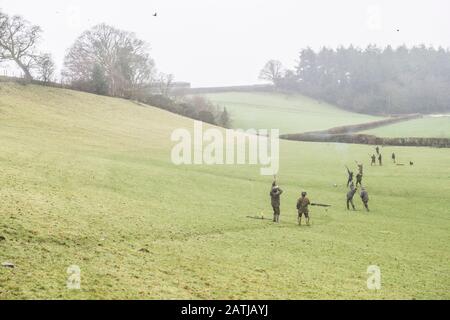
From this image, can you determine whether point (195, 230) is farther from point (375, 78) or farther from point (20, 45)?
point (375, 78)

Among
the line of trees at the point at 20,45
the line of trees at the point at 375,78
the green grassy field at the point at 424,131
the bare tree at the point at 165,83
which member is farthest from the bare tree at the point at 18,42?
the line of trees at the point at 375,78

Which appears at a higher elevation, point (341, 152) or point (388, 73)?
point (388, 73)

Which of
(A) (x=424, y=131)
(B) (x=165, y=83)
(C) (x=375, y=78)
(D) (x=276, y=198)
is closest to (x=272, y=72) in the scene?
(C) (x=375, y=78)

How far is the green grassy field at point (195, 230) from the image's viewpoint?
14577 mm

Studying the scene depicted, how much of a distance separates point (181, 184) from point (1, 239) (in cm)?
1969

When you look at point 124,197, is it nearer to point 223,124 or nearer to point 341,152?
point 341,152

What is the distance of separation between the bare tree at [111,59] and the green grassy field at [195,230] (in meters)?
48.3

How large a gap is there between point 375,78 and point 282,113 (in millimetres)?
60445

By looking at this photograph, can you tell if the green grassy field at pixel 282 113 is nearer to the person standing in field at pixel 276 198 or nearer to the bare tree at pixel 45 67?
the bare tree at pixel 45 67

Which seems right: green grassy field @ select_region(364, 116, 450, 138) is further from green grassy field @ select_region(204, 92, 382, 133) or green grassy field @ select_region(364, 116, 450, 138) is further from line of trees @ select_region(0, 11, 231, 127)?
line of trees @ select_region(0, 11, 231, 127)

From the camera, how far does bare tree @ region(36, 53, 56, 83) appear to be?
76.3 meters

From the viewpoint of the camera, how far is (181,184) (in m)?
35.3
